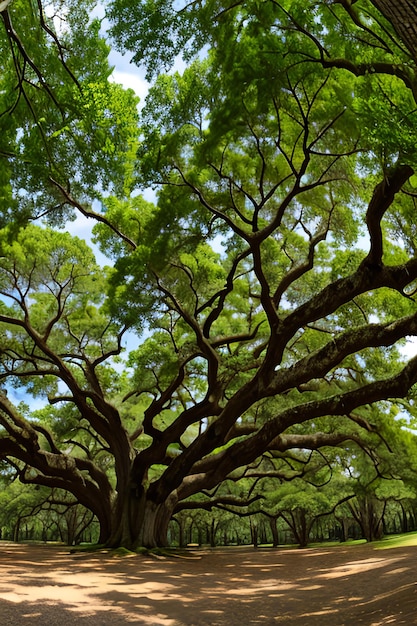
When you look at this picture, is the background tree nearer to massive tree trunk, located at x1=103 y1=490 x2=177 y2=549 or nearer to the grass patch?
massive tree trunk, located at x1=103 y1=490 x2=177 y2=549

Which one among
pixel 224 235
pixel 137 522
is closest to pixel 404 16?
pixel 224 235

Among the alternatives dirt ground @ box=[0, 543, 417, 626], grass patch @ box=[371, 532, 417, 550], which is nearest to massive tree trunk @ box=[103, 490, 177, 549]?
dirt ground @ box=[0, 543, 417, 626]

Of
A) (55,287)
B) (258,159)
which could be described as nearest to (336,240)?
(258,159)

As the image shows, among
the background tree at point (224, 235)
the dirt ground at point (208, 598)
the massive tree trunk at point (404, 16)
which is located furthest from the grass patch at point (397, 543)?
the massive tree trunk at point (404, 16)

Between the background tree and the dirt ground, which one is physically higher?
the background tree

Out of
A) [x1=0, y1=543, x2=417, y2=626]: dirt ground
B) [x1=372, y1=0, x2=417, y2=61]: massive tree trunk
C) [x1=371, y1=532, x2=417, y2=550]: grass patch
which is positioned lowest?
[x1=371, y1=532, x2=417, y2=550]: grass patch

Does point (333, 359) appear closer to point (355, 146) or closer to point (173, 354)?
point (355, 146)

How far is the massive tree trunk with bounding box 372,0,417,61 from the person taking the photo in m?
2.58

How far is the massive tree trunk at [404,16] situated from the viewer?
2.58 metres

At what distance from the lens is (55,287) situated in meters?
13.7

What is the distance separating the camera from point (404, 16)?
2.62m

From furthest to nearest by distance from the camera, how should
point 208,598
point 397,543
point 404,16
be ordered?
point 397,543, point 208,598, point 404,16

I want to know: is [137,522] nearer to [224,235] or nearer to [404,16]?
[224,235]

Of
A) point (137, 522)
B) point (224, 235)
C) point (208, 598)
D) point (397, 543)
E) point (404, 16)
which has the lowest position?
point (397, 543)
